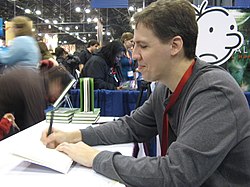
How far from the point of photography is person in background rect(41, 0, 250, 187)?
82cm

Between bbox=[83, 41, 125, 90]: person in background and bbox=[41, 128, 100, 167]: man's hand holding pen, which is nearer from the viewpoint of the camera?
bbox=[41, 128, 100, 167]: man's hand holding pen

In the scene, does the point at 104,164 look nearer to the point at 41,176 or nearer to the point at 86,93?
the point at 41,176

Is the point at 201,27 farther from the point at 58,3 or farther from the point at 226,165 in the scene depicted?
the point at 58,3

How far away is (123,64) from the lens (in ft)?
14.8

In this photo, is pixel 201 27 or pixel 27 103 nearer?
pixel 27 103

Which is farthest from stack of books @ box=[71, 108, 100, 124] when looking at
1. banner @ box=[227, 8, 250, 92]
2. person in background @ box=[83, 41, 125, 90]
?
banner @ box=[227, 8, 250, 92]

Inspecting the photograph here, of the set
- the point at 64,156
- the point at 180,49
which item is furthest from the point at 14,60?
the point at 180,49

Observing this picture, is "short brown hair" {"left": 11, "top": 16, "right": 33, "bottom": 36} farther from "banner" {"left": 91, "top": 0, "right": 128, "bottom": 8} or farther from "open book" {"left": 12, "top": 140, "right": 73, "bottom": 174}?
"banner" {"left": 91, "top": 0, "right": 128, "bottom": 8}

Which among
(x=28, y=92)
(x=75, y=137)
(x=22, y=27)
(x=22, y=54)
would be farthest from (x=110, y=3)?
(x=75, y=137)

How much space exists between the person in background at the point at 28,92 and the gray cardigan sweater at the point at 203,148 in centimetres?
97

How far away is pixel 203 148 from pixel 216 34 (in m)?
2.41

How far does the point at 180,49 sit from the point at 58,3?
39.1ft

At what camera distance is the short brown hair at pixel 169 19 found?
977 millimetres

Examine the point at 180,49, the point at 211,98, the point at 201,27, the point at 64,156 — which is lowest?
the point at 64,156
